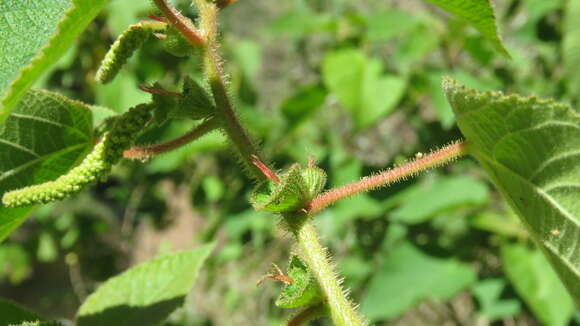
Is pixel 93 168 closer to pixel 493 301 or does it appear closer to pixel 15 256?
pixel 493 301

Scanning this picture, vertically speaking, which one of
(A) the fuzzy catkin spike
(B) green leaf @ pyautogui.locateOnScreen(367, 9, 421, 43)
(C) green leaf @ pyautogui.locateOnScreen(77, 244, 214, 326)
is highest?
(A) the fuzzy catkin spike

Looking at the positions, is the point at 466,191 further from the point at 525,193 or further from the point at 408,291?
the point at 525,193

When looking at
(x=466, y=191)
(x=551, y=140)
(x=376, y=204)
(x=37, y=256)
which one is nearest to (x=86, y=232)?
(x=37, y=256)

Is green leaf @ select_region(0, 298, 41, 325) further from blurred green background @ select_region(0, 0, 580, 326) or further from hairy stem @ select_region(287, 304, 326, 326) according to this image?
blurred green background @ select_region(0, 0, 580, 326)

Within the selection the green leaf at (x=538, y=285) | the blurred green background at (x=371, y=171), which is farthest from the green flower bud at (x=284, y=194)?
the green leaf at (x=538, y=285)

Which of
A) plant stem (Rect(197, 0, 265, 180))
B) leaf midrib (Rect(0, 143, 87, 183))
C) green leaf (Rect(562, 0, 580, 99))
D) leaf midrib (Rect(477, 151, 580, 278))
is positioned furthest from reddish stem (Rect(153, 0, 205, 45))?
green leaf (Rect(562, 0, 580, 99))
